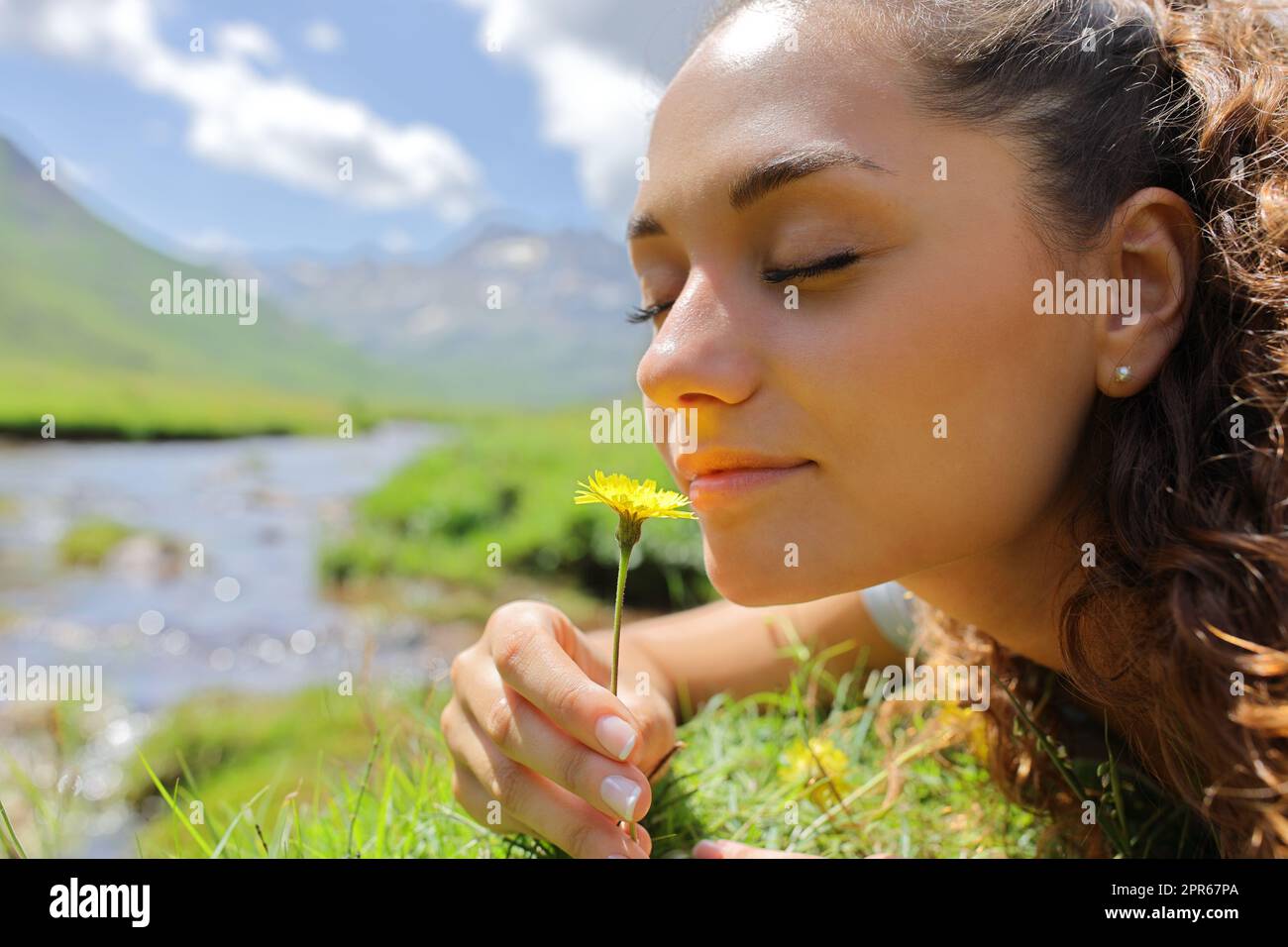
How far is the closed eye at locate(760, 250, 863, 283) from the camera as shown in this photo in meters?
1.34

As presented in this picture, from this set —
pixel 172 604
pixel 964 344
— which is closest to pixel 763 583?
pixel 964 344

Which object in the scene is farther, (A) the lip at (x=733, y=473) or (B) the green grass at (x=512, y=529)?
(B) the green grass at (x=512, y=529)

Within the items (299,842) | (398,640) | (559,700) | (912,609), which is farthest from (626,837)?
(398,640)

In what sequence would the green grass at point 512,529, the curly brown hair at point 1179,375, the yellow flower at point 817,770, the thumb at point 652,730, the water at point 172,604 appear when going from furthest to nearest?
1. the water at point 172,604
2. the green grass at point 512,529
3. the yellow flower at point 817,770
4. the thumb at point 652,730
5. the curly brown hair at point 1179,375

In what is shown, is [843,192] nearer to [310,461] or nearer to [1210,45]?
[1210,45]

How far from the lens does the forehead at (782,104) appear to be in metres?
1.36

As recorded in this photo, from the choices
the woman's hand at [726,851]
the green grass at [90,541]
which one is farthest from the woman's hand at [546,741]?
the green grass at [90,541]

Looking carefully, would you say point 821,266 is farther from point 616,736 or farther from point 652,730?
A: point 652,730

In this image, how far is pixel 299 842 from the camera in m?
1.64

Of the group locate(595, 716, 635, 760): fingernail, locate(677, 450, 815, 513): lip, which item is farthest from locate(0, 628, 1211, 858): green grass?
locate(677, 450, 815, 513): lip

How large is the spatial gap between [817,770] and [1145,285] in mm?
1112

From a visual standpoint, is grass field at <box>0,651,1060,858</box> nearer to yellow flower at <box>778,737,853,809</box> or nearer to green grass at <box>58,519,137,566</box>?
yellow flower at <box>778,737,853,809</box>

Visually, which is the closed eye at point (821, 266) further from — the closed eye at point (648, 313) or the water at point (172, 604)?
the water at point (172, 604)

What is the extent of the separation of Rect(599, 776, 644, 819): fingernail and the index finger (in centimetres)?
3
